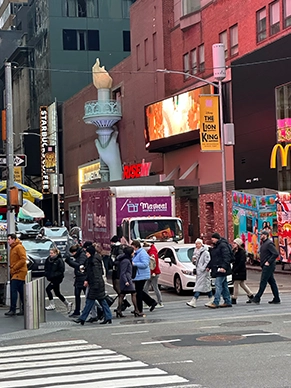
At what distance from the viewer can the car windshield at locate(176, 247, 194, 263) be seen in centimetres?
2303

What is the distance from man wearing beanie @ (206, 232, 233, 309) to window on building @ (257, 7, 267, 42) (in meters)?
21.2

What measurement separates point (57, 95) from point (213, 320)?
62.3 metres

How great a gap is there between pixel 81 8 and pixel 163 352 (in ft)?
226

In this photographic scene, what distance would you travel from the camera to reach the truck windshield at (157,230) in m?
27.7

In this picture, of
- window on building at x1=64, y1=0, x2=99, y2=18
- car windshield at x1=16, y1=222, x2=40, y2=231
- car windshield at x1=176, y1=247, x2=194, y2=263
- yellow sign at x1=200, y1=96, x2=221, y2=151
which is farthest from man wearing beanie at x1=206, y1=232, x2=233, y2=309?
window on building at x1=64, y1=0, x2=99, y2=18

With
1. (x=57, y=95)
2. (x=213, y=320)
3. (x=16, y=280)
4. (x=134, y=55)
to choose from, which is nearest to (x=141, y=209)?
(x=16, y=280)

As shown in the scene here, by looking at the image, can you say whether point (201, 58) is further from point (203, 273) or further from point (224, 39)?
point (203, 273)

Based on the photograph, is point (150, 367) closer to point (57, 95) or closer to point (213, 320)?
point (213, 320)

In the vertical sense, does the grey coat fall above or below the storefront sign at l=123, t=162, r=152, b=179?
below

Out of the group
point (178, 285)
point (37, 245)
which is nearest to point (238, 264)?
point (178, 285)

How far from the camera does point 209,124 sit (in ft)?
123

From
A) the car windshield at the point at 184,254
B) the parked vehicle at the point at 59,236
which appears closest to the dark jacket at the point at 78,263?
the car windshield at the point at 184,254

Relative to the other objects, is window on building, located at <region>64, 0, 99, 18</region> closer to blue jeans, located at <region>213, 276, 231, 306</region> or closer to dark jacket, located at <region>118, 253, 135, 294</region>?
blue jeans, located at <region>213, 276, 231, 306</region>

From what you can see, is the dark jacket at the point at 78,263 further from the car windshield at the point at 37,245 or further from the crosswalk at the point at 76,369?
the car windshield at the point at 37,245
